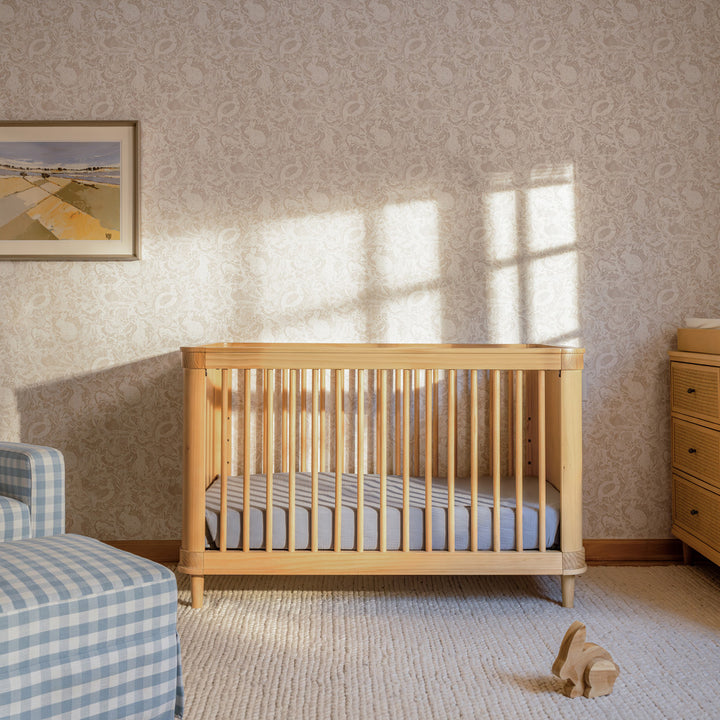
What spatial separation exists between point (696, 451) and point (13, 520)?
217 centimetres

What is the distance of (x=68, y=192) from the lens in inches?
109

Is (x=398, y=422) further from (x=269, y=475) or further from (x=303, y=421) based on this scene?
(x=269, y=475)

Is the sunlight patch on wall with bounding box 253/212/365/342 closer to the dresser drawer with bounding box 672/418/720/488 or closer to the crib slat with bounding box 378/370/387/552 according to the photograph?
the crib slat with bounding box 378/370/387/552

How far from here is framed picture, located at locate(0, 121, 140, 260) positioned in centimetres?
275

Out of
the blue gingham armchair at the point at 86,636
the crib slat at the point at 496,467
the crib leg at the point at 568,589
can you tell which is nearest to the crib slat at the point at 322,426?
the crib slat at the point at 496,467

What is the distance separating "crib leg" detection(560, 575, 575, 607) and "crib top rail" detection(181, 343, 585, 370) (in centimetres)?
66

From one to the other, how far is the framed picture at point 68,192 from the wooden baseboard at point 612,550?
1109 millimetres

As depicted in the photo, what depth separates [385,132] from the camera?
9.08 feet

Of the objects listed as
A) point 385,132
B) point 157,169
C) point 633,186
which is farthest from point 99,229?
point 633,186

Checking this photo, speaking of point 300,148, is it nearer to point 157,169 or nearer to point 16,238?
point 157,169

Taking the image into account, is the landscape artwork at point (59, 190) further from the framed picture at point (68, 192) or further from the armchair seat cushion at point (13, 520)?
the armchair seat cushion at point (13, 520)

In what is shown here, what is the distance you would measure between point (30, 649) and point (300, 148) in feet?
6.64

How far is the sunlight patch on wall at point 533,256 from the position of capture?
277 cm

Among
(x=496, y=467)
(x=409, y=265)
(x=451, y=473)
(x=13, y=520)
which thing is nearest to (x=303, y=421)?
(x=451, y=473)
